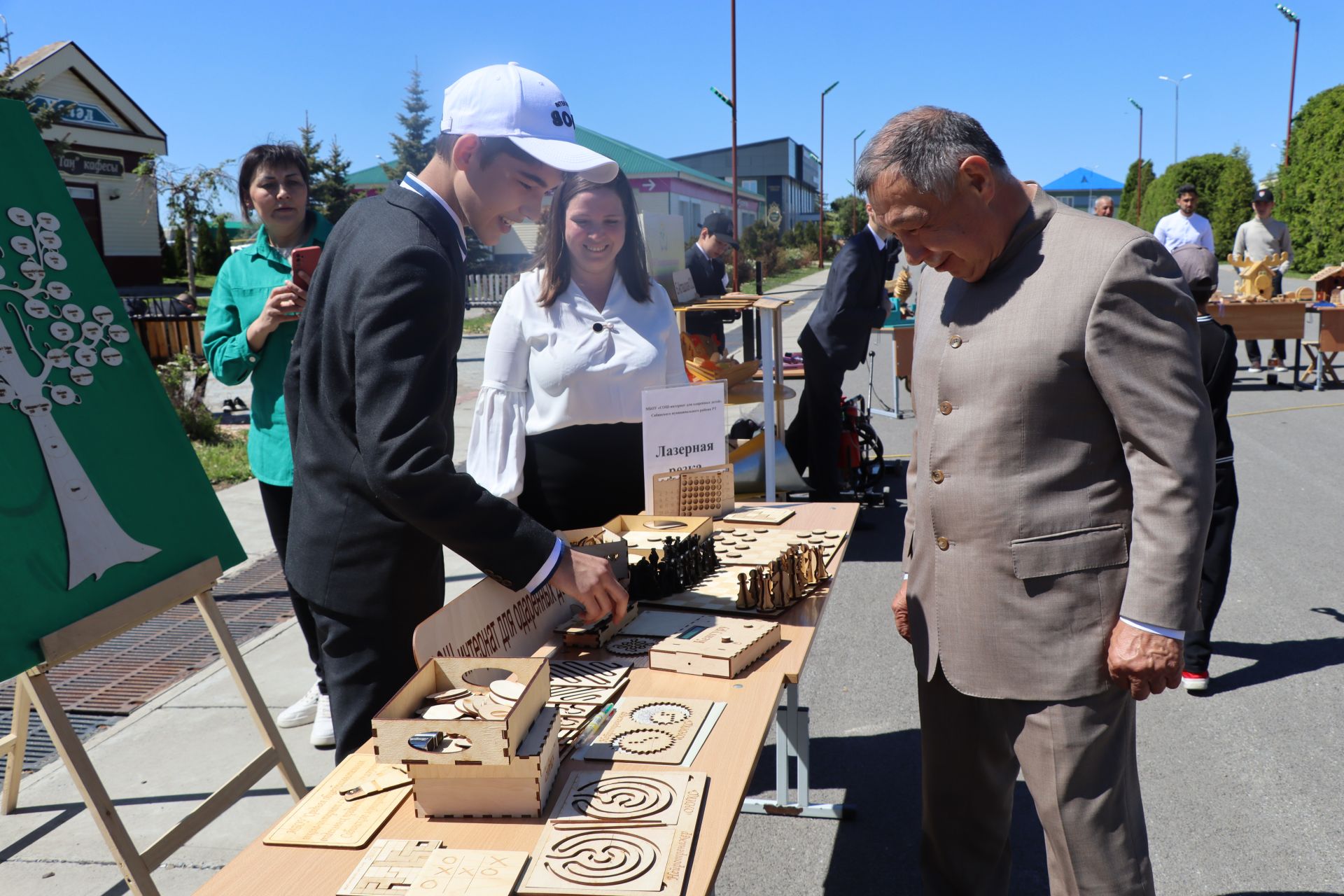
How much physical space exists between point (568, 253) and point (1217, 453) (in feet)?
8.66

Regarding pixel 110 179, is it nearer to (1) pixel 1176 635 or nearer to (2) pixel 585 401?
(2) pixel 585 401

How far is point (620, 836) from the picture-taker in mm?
1462

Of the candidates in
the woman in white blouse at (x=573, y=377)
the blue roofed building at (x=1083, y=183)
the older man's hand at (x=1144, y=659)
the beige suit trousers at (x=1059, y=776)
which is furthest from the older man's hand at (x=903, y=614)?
the blue roofed building at (x=1083, y=183)

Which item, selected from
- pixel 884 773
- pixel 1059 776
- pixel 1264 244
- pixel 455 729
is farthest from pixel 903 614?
pixel 1264 244

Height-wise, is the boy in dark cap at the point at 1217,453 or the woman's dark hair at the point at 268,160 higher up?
the woman's dark hair at the point at 268,160

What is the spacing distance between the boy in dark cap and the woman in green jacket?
10.8 ft

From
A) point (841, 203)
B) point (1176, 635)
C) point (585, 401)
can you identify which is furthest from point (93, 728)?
point (841, 203)

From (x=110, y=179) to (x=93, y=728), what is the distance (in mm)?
32405

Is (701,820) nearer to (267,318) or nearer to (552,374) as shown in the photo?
(552,374)

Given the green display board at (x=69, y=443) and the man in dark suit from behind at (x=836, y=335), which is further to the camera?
the man in dark suit from behind at (x=836, y=335)

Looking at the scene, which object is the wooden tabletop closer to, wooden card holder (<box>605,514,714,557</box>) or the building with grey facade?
wooden card holder (<box>605,514,714,557</box>)

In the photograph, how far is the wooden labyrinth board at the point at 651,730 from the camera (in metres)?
1.70

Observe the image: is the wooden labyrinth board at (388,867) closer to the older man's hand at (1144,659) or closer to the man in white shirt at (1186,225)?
the older man's hand at (1144,659)

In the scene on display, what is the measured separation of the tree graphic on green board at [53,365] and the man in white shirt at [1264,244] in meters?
13.2
